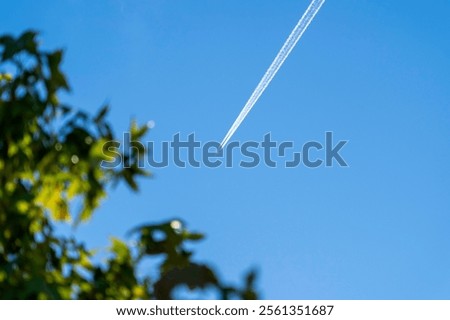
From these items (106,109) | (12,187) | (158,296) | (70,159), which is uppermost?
(106,109)

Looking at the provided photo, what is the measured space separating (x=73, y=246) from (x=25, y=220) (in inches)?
25.0

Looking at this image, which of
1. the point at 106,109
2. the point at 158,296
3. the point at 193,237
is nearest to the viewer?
the point at 158,296

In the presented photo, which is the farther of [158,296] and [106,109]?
[106,109]

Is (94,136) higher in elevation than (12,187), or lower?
higher

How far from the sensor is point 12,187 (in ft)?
19.3

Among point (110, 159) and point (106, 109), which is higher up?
point (106, 109)

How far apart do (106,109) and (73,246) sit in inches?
51.5

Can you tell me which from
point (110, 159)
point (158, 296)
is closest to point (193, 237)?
point (158, 296)

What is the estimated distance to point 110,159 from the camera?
6129 mm
